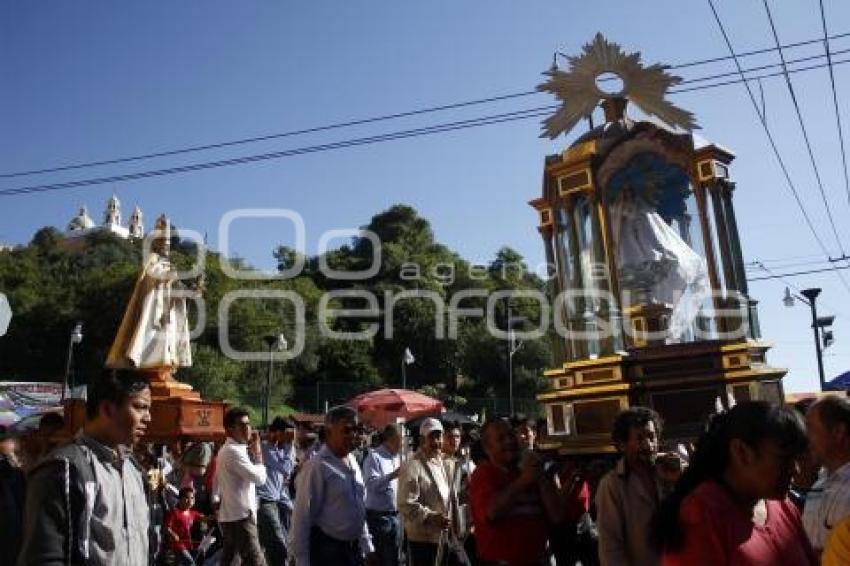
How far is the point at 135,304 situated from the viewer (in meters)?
14.2

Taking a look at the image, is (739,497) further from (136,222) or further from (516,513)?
(136,222)

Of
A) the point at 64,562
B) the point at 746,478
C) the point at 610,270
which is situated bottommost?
the point at 64,562

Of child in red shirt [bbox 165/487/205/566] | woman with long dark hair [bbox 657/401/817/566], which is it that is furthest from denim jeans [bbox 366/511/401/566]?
woman with long dark hair [bbox 657/401/817/566]

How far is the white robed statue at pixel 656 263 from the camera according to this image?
1109 centimetres

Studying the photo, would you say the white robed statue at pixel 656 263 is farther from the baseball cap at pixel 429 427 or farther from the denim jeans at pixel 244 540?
the denim jeans at pixel 244 540

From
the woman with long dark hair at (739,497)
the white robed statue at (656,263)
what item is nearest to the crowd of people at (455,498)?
the woman with long dark hair at (739,497)

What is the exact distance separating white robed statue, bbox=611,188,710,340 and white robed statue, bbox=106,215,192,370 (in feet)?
27.3

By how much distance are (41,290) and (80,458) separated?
53512 millimetres

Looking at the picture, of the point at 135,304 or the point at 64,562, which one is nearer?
the point at 64,562

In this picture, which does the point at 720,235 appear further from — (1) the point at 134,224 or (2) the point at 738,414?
(1) the point at 134,224

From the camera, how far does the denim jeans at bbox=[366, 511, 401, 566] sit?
26.3ft

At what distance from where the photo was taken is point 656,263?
1120 cm

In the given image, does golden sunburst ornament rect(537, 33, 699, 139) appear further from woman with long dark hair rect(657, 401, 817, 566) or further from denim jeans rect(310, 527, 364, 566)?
woman with long dark hair rect(657, 401, 817, 566)

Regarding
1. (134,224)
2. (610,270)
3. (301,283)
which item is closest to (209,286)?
(301,283)
